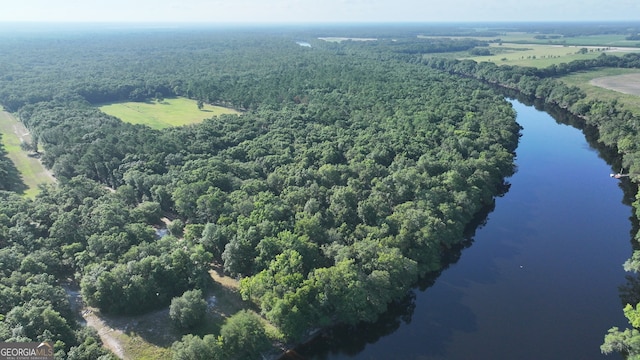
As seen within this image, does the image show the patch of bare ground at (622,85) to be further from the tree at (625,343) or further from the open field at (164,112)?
the tree at (625,343)

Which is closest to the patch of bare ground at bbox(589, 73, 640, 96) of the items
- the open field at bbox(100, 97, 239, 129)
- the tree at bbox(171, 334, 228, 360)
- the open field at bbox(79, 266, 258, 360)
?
the open field at bbox(100, 97, 239, 129)

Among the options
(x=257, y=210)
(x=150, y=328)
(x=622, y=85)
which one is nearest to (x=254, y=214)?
(x=257, y=210)

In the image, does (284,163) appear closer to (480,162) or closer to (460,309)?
(480,162)

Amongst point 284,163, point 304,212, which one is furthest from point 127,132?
point 304,212

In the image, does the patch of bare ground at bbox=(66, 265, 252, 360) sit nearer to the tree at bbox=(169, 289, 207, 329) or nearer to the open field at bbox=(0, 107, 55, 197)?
the tree at bbox=(169, 289, 207, 329)

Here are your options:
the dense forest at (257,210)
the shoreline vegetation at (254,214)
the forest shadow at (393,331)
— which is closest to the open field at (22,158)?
the shoreline vegetation at (254,214)
